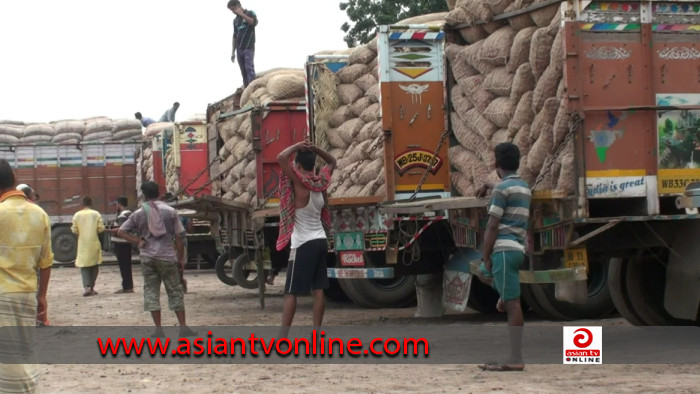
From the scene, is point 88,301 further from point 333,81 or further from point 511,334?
point 511,334

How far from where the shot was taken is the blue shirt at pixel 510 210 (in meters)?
7.44

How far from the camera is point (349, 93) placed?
13.2m

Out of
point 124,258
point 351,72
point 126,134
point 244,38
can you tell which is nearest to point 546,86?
point 351,72

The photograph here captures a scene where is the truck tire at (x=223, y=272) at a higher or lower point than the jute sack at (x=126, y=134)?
lower

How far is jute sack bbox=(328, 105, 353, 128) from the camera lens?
13.1m

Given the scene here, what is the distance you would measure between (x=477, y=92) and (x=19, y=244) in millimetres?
A: 4691

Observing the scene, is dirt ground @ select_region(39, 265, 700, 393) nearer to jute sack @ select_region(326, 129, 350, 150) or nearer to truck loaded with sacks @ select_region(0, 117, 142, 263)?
jute sack @ select_region(326, 129, 350, 150)

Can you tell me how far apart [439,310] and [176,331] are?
8.44 ft

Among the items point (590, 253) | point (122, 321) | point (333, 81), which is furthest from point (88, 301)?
point (590, 253)

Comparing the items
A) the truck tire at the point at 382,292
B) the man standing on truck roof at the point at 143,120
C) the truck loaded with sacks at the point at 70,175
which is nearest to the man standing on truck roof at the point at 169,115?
the man standing on truck roof at the point at 143,120

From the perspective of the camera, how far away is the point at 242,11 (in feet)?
61.1

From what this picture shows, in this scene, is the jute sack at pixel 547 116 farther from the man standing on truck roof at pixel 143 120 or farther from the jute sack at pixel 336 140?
the man standing on truck roof at pixel 143 120

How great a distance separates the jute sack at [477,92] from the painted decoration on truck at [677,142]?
169 cm

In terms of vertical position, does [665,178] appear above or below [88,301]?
above
